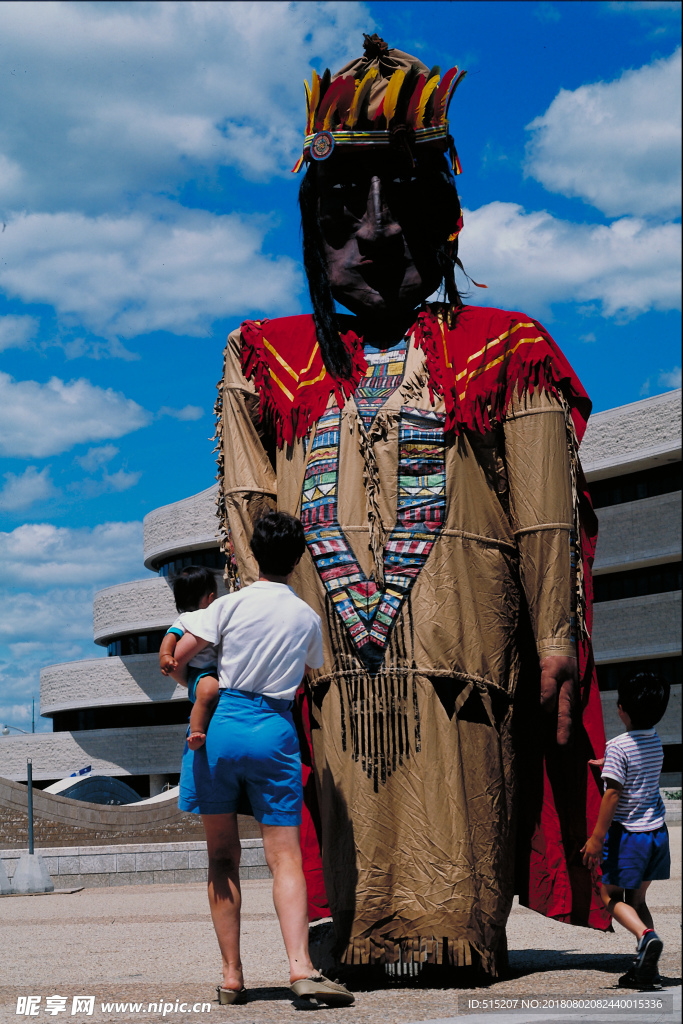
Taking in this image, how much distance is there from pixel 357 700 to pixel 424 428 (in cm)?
96

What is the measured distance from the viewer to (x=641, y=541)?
3434cm

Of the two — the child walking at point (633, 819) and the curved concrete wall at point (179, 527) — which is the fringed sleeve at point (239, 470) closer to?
the child walking at point (633, 819)

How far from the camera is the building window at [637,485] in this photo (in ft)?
113

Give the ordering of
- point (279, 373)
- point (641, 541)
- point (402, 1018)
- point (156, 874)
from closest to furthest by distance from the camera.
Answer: point (402, 1018)
point (279, 373)
point (156, 874)
point (641, 541)

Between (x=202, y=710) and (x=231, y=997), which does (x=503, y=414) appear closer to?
(x=202, y=710)

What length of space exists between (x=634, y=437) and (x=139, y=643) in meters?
23.3

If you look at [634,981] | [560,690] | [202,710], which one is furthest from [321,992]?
[560,690]

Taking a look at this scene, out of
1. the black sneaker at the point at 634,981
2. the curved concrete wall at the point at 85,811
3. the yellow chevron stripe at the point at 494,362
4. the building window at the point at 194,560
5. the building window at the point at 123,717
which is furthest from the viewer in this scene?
the building window at the point at 123,717

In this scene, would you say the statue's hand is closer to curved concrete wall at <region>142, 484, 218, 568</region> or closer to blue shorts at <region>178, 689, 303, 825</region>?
blue shorts at <region>178, 689, 303, 825</region>

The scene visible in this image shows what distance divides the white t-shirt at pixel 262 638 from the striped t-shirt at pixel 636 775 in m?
1.16

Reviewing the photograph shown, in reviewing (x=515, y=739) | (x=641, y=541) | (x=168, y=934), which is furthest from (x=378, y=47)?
(x=641, y=541)

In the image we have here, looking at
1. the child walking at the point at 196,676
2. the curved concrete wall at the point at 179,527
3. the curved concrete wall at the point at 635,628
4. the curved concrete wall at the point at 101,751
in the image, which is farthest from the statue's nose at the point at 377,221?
the curved concrete wall at the point at 101,751

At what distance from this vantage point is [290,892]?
11.1 feet

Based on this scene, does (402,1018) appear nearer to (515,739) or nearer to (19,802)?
(515,739)
